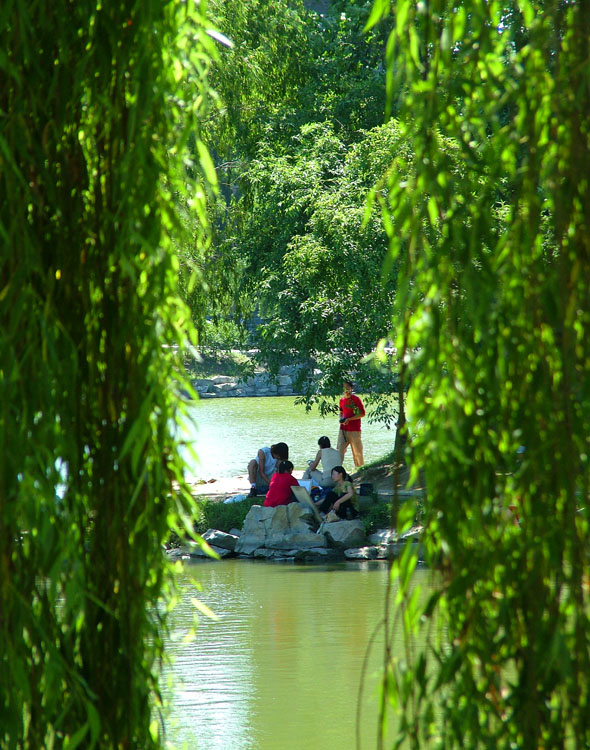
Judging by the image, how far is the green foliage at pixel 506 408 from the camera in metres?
2.14

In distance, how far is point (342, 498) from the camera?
507 inches

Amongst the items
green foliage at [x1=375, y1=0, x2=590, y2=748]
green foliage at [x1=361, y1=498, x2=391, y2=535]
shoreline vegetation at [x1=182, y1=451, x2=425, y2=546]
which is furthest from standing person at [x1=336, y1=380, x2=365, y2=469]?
green foliage at [x1=375, y1=0, x2=590, y2=748]

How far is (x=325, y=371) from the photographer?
1437 centimetres

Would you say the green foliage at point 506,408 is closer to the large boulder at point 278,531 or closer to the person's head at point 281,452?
the large boulder at point 278,531

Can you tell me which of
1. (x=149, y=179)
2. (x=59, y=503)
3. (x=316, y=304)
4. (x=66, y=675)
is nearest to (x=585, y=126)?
(x=149, y=179)

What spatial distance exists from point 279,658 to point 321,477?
5496 millimetres

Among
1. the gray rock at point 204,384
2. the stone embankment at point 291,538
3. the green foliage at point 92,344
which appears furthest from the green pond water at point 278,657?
the gray rock at point 204,384

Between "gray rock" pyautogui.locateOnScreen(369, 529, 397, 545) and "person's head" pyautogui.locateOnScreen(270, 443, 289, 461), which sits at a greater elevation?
"person's head" pyautogui.locateOnScreen(270, 443, 289, 461)

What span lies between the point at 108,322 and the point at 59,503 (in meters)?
0.46

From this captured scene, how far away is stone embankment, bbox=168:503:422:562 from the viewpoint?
1264cm

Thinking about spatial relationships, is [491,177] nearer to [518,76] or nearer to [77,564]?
[518,76]

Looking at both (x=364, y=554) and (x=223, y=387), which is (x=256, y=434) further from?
(x=223, y=387)

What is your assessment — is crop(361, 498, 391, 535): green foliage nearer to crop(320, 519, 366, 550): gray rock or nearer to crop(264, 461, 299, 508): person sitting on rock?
crop(320, 519, 366, 550): gray rock

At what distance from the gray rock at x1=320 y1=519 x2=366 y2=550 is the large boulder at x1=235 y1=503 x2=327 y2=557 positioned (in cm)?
15
